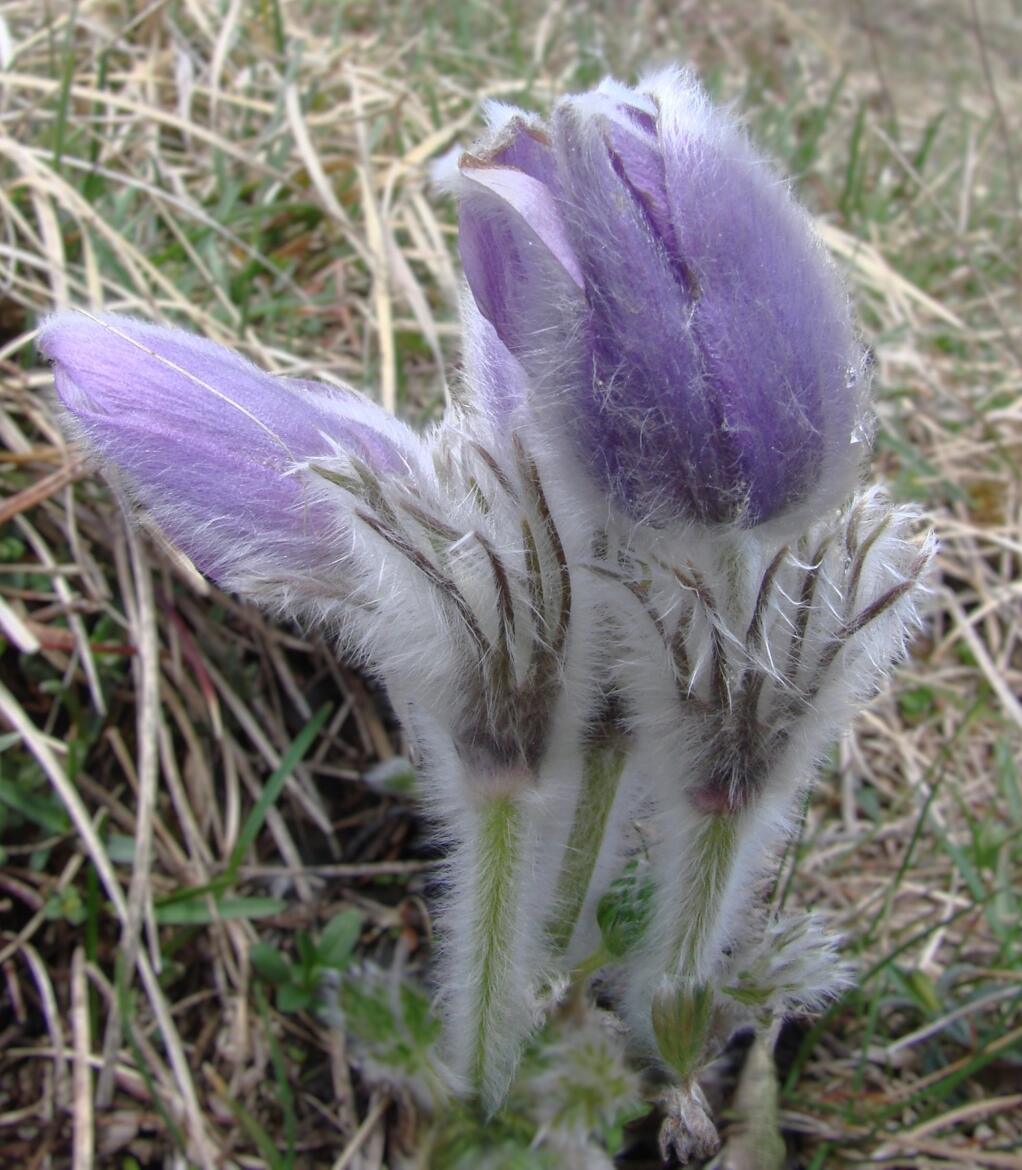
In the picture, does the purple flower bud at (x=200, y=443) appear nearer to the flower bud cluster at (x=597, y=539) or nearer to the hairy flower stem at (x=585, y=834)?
the flower bud cluster at (x=597, y=539)

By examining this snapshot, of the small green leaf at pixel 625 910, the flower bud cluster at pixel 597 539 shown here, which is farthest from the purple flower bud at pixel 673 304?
the small green leaf at pixel 625 910

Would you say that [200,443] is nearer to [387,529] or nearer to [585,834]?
[387,529]

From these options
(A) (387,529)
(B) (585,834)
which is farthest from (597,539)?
(B) (585,834)

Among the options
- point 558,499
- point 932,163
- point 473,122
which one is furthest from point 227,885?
point 932,163

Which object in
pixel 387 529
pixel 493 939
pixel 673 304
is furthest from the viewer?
pixel 493 939

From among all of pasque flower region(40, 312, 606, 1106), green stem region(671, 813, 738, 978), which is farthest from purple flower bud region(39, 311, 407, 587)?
green stem region(671, 813, 738, 978)

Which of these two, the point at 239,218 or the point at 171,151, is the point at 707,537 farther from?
the point at 171,151
